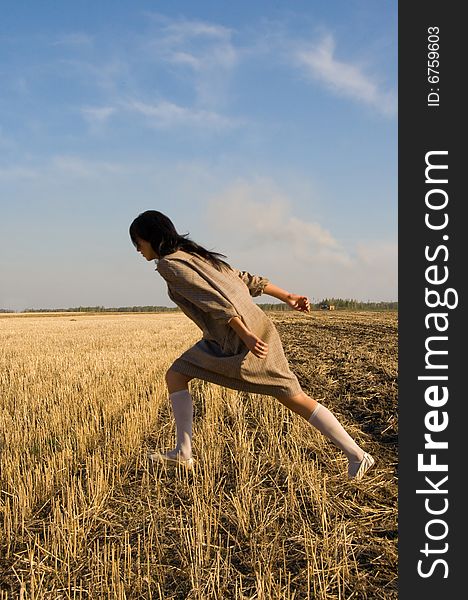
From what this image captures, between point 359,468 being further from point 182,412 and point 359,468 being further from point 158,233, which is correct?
point 158,233

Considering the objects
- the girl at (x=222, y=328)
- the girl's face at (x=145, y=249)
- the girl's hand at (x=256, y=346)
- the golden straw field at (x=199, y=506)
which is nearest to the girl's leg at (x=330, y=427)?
the girl at (x=222, y=328)

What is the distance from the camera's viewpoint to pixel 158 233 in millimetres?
3883

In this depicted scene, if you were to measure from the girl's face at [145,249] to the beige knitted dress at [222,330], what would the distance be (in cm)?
14

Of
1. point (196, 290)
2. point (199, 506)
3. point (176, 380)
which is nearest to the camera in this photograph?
point (199, 506)

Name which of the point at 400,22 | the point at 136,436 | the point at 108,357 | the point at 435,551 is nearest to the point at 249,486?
the point at 435,551

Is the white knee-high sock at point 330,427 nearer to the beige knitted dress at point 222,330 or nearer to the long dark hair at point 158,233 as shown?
the beige knitted dress at point 222,330

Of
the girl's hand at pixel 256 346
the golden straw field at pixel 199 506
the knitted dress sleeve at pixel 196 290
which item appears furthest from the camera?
the knitted dress sleeve at pixel 196 290

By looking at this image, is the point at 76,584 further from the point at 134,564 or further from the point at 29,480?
the point at 29,480

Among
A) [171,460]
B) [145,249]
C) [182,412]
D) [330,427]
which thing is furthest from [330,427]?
[145,249]

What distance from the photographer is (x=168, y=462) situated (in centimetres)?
418

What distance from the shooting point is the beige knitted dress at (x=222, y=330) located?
3.69 metres

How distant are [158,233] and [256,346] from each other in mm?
1008

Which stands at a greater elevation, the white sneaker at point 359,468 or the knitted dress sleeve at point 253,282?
the knitted dress sleeve at point 253,282

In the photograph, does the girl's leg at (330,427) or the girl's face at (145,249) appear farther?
the girl's face at (145,249)
